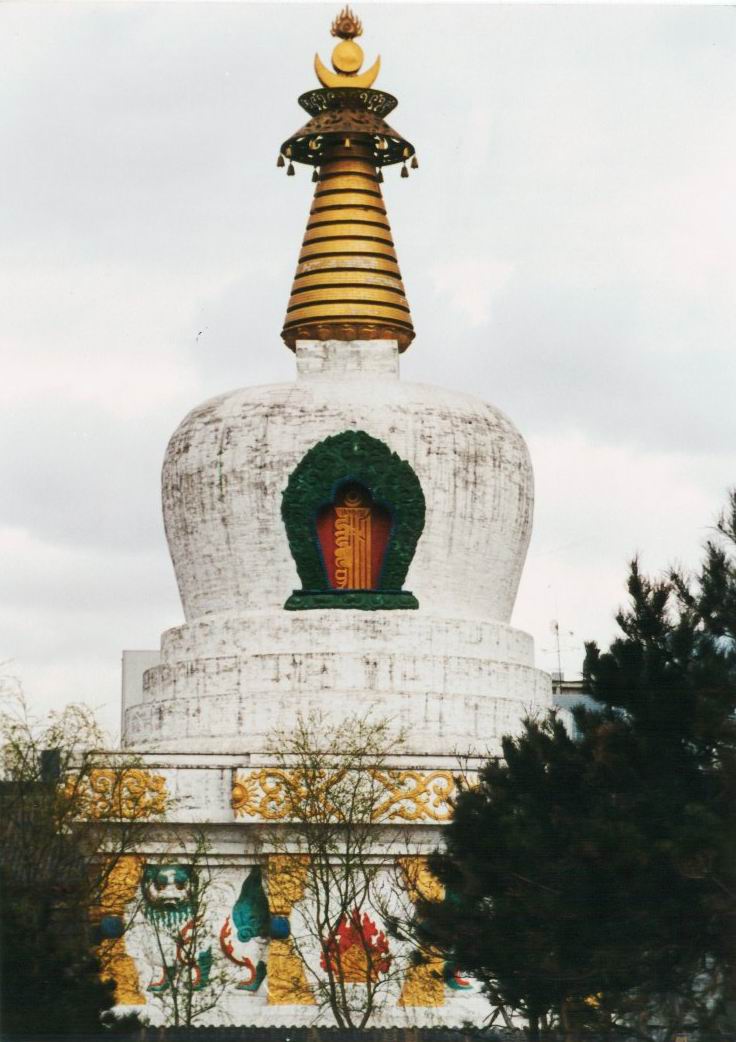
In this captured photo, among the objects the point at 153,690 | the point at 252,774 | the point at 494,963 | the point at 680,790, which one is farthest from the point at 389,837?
the point at 680,790

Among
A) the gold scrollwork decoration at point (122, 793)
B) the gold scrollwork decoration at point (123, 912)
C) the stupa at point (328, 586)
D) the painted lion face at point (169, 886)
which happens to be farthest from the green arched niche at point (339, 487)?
the gold scrollwork decoration at point (123, 912)

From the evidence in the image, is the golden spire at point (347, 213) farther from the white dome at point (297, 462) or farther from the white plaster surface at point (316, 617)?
the white dome at point (297, 462)

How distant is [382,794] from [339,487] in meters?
4.59

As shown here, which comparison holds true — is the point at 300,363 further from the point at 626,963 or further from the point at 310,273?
the point at 626,963

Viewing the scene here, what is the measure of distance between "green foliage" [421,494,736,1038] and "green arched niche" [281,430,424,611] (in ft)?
33.7

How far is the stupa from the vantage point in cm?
2652

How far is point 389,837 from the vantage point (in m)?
26.7

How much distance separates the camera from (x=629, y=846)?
16562 mm

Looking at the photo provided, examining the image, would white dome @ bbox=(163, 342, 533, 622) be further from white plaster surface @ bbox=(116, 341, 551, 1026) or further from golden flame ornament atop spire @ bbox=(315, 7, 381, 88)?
golden flame ornament atop spire @ bbox=(315, 7, 381, 88)

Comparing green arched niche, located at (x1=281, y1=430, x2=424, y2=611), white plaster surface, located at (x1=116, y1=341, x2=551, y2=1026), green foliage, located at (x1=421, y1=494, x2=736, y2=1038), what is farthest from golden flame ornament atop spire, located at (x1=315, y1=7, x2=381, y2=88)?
green foliage, located at (x1=421, y1=494, x2=736, y2=1038)

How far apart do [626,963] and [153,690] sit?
44.2 feet

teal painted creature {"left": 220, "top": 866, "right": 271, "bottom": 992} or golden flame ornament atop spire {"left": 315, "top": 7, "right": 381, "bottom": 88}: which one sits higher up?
golden flame ornament atop spire {"left": 315, "top": 7, "right": 381, "bottom": 88}

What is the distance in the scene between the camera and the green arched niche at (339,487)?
29.1m

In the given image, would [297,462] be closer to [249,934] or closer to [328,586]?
[328,586]
